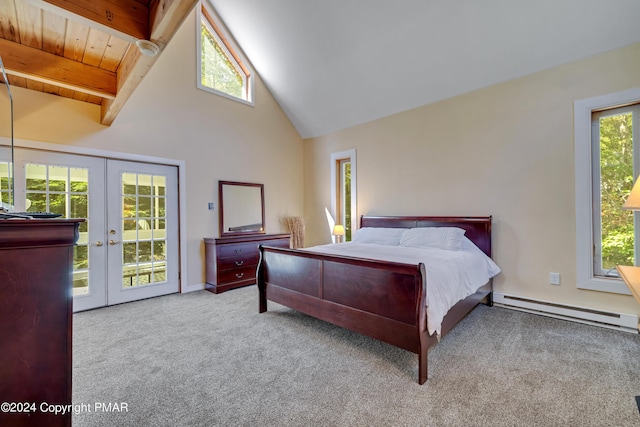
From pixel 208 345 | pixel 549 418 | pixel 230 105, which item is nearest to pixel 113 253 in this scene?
pixel 208 345

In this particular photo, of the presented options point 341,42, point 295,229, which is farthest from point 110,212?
point 341,42

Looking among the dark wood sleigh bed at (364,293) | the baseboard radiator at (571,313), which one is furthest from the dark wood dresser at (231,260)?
the baseboard radiator at (571,313)

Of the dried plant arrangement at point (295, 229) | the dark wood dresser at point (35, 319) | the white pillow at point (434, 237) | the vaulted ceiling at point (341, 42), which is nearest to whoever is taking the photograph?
the dark wood dresser at point (35, 319)

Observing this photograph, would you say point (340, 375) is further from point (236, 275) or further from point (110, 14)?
point (110, 14)

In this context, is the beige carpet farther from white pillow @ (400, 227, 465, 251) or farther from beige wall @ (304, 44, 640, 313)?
white pillow @ (400, 227, 465, 251)

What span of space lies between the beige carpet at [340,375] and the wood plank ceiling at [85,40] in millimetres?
2402

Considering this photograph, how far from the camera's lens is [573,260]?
2.99 meters

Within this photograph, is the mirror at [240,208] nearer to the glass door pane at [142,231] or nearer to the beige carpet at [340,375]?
the glass door pane at [142,231]

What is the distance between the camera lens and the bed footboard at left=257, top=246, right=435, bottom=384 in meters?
1.95

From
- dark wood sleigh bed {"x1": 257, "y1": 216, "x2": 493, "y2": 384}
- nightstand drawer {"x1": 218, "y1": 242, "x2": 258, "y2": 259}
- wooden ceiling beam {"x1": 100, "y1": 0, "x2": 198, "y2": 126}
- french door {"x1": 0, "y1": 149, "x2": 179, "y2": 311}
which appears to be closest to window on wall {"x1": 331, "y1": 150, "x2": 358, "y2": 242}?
nightstand drawer {"x1": 218, "y1": 242, "x2": 258, "y2": 259}

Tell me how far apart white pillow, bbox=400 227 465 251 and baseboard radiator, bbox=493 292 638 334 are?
0.88 metres

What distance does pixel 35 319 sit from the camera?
36.6 inches

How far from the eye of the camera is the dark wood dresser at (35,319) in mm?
882

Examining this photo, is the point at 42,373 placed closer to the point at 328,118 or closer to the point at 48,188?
the point at 48,188
